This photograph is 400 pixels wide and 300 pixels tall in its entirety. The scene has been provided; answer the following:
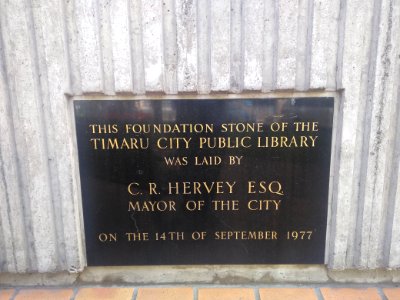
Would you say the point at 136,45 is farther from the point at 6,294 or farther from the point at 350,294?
the point at 350,294

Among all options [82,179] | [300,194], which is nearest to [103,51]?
[82,179]

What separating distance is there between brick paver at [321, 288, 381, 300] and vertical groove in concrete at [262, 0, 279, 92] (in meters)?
1.29

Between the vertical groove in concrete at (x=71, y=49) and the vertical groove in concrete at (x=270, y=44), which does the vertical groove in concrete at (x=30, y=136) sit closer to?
the vertical groove in concrete at (x=71, y=49)

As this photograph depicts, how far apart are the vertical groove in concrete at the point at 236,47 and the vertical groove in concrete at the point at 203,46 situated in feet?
0.42

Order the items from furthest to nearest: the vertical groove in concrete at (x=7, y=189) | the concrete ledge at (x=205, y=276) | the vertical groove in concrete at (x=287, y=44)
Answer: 1. the concrete ledge at (x=205, y=276)
2. the vertical groove in concrete at (x=7, y=189)
3. the vertical groove in concrete at (x=287, y=44)

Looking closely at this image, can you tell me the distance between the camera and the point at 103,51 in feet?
6.33

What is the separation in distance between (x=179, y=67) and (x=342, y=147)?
41.9 inches

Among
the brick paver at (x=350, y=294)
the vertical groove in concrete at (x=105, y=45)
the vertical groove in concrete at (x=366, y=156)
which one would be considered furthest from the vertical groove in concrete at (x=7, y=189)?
the vertical groove in concrete at (x=366, y=156)

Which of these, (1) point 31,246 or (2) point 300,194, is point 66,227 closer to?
(1) point 31,246

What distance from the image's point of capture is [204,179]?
2.11m

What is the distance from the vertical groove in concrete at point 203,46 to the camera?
1.87 meters

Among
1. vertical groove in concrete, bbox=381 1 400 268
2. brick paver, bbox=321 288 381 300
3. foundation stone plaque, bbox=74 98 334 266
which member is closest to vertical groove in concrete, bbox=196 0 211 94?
foundation stone plaque, bbox=74 98 334 266

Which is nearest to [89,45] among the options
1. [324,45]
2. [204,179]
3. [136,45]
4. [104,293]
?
[136,45]

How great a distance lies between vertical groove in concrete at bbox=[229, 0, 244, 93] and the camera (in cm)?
187
